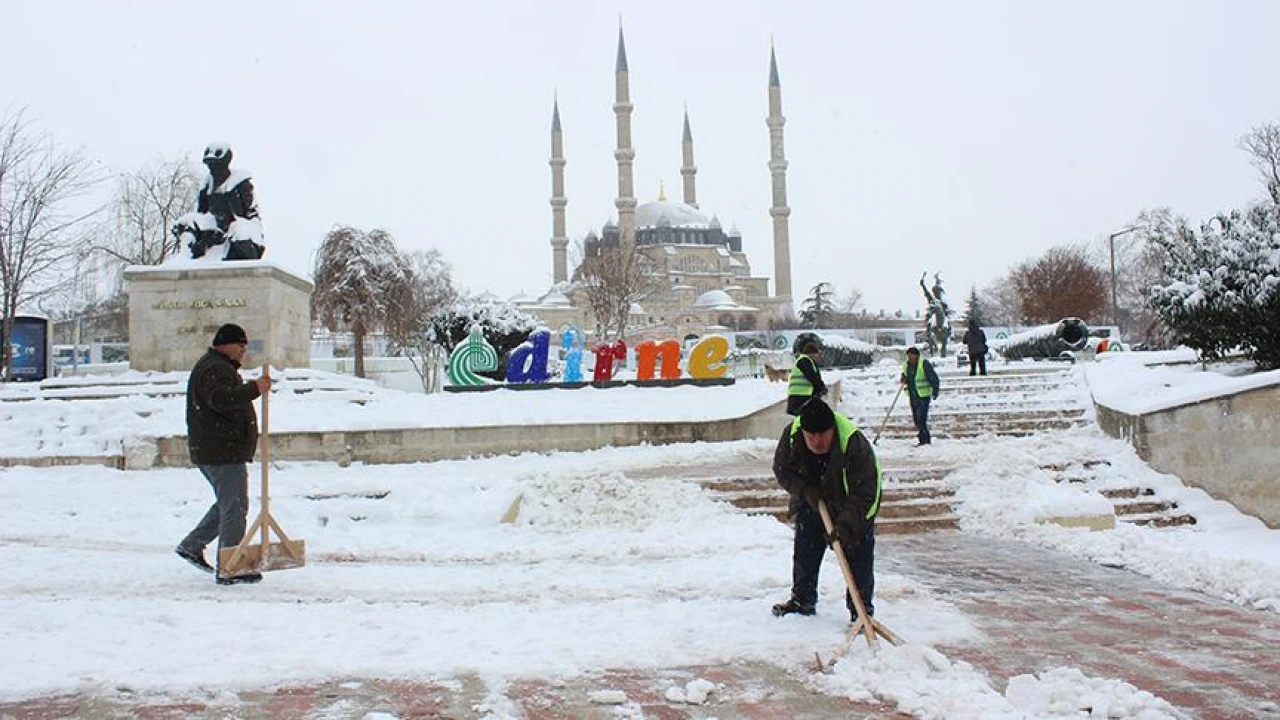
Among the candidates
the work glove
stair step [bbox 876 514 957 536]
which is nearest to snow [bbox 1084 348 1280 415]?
stair step [bbox 876 514 957 536]

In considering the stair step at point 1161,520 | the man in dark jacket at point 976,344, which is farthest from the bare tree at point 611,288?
the stair step at point 1161,520

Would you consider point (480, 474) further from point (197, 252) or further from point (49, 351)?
point (49, 351)

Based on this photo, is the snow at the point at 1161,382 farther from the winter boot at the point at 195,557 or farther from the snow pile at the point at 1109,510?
the winter boot at the point at 195,557

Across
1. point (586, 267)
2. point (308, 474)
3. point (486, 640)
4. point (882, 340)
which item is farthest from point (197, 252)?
point (586, 267)

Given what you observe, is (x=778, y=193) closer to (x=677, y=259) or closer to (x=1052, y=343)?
(x=677, y=259)

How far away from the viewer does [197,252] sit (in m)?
15.8

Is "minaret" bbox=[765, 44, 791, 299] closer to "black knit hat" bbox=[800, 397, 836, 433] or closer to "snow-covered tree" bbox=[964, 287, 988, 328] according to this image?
"snow-covered tree" bbox=[964, 287, 988, 328]

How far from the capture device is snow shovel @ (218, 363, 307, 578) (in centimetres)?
602

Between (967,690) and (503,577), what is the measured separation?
343cm

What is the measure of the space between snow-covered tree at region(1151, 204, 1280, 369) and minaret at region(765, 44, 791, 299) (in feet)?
236

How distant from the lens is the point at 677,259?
9312 cm

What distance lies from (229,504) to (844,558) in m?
3.68

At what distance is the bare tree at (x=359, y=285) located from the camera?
3328 centimetres

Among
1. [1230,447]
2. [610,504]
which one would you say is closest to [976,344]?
[1230,447]
